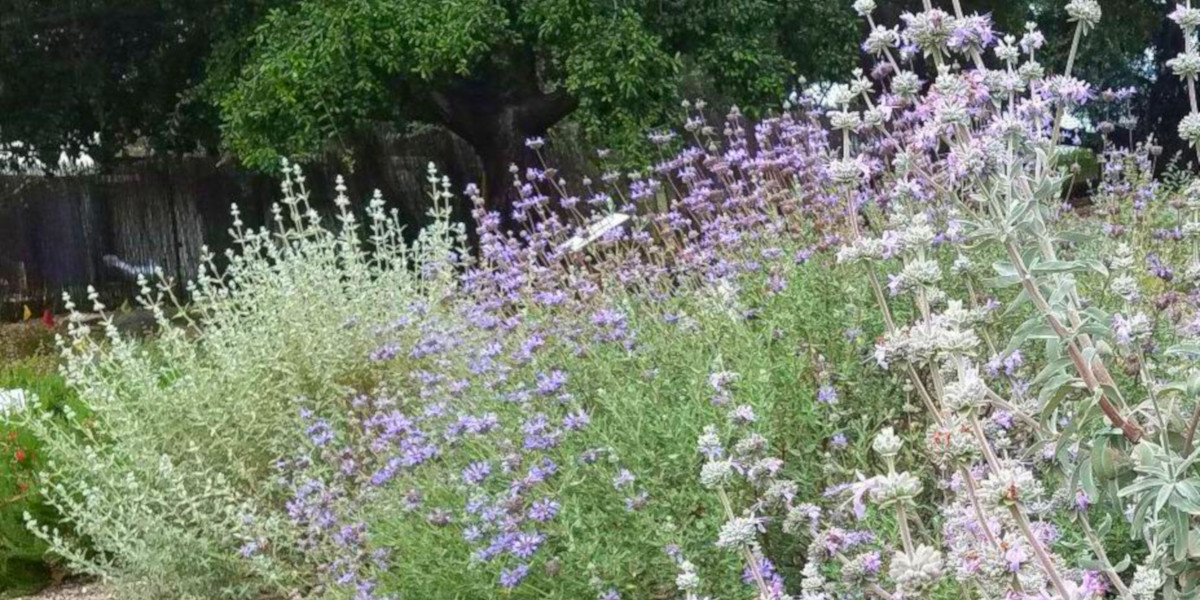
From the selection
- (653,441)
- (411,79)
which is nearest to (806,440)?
(653,441)

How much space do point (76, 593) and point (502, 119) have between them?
9.38 meters

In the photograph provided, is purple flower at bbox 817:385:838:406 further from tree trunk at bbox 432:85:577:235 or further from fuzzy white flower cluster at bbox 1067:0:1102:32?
tree trunk at bbox 432:85:577:235

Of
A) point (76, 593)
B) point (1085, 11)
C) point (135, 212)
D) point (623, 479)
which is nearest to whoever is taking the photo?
point (1085, 11)

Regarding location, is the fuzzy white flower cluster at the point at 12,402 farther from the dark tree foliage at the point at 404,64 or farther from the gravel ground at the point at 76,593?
the dark tree foliage at the point at 404,64

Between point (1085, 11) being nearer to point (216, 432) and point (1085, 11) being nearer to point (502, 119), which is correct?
point (216, 432)

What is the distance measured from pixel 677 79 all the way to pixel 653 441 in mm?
8940

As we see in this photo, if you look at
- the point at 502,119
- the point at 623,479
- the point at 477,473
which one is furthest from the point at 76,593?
the point at 502,119

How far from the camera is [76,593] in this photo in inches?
200

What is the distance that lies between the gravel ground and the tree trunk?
8692 millimetres

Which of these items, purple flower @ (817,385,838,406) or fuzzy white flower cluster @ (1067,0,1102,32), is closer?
fuzzy white flower cluster @ (1067,0,1102,32)

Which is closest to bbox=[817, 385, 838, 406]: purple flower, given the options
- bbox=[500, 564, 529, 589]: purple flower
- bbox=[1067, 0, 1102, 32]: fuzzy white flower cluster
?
bbox=[500, 564, 529, 589]: purple flower

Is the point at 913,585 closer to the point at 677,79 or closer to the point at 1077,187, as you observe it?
the point at 677,79

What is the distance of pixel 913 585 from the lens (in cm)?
137

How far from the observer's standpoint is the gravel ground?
496 centimetres
